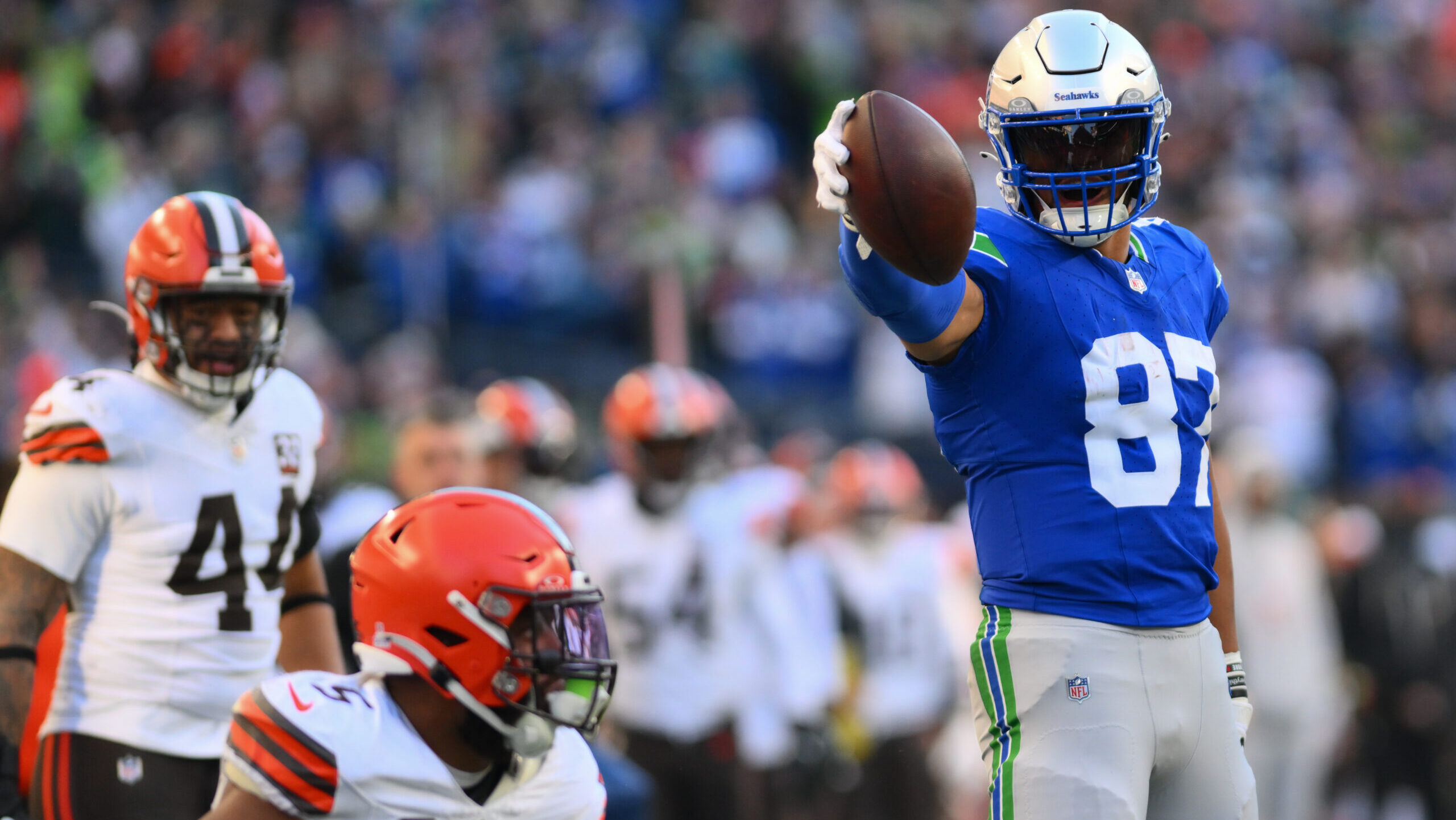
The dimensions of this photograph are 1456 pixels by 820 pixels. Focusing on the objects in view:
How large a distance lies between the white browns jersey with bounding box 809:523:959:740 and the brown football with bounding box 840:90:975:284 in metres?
6.25

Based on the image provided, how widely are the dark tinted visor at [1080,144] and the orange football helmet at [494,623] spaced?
1.15m

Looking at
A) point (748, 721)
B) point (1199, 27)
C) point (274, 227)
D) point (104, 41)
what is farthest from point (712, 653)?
point (1199, 27)

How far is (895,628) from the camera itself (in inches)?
368

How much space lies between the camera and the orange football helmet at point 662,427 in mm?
7293

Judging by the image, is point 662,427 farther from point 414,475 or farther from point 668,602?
point 414,475

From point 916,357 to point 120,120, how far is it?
9585 mm

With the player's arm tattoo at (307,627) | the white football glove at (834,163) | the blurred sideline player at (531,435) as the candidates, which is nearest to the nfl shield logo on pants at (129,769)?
the player's arm tattoo at (307,627)

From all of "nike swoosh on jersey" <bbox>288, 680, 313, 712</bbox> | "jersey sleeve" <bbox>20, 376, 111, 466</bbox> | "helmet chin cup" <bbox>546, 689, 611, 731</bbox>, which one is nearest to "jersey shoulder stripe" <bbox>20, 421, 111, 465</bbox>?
"jersey sleeve" <bbox>20, 376, 111, 466</bbox>

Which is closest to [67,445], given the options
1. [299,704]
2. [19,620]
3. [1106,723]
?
[19,620]

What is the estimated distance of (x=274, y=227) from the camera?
1114cm

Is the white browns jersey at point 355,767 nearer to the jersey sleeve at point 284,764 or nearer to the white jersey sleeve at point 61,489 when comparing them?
the jersey sleeve at point 284,764

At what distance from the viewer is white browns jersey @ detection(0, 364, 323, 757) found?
3.67 meters

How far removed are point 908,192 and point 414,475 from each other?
3.88m

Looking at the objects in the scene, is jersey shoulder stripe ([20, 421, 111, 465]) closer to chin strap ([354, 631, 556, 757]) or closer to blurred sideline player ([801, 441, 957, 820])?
chin strap ([354, 631, 556, 757])
